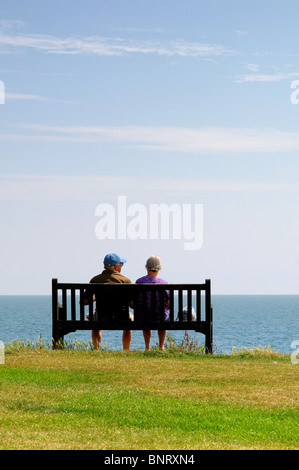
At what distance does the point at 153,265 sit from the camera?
14039 millimetres

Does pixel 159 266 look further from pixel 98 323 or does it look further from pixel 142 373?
pixel 142 373

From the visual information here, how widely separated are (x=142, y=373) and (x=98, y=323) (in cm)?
304


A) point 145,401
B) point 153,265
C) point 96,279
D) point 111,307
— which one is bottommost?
point 145,401

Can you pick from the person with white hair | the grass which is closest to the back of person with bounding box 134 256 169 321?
the person with white hair

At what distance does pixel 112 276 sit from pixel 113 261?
30 cm

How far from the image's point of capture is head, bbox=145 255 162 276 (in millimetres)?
14039

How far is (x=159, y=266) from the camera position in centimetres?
1409

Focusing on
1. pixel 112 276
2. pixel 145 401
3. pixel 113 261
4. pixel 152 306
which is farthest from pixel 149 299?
pixel 145 401

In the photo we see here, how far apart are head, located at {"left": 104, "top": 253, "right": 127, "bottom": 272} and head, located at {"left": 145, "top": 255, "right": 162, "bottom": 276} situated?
0.60 meters

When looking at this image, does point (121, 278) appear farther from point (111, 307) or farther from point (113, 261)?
point (111, 307)

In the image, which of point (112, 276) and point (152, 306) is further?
point (112, 276)

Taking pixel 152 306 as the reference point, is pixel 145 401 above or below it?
below

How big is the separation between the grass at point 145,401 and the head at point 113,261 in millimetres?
1847

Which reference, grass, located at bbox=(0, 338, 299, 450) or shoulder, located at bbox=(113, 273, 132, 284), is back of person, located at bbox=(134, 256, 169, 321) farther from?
grass, located at bbox=(0, 338, 299, 450)
